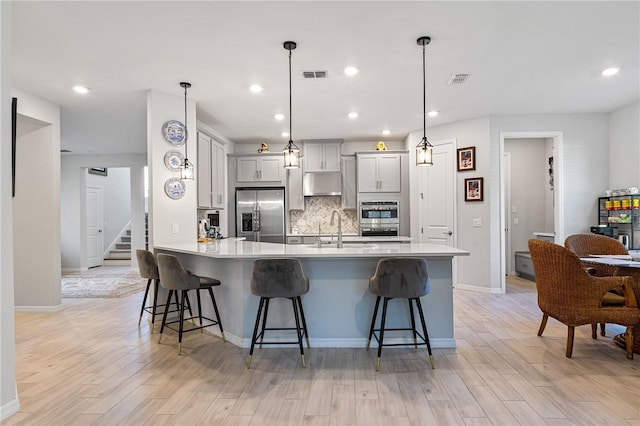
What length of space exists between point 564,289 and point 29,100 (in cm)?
576

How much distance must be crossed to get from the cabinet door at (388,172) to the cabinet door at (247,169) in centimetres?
228

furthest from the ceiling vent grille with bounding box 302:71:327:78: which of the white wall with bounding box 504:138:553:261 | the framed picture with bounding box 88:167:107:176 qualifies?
the framed picture with bounding box 88:167:107:176

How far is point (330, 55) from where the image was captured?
333 cm

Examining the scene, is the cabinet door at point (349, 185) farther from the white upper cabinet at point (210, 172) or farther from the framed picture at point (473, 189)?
the white upper cabinet at point (210, 172)

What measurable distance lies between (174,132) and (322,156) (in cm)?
310

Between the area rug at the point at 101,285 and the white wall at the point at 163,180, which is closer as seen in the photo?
the white wall at the point at 163,180

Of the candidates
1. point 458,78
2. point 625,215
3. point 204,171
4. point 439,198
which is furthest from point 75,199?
point 625,215

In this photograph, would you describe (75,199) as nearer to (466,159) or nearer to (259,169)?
(259,169)

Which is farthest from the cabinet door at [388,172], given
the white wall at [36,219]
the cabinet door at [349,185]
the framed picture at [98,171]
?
the framed picture at [98,171]

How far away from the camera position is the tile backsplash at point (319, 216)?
721cm

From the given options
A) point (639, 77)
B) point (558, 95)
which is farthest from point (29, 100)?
point (639, 77)

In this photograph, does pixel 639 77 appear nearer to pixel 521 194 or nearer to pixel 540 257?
pixel 540 257

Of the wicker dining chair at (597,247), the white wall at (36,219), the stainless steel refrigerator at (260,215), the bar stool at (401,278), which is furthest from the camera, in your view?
the stainless steel refrigerator at (260,215)

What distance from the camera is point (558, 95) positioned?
4590 mm
